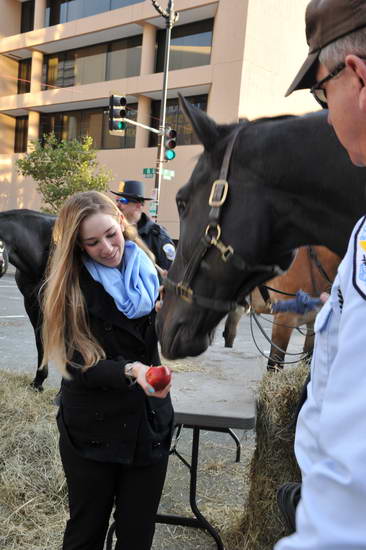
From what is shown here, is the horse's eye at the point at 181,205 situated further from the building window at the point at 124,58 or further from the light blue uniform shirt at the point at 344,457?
the building window at the point at 124,58

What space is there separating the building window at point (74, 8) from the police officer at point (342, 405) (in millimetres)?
25724

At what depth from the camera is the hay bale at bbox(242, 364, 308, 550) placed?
234cm

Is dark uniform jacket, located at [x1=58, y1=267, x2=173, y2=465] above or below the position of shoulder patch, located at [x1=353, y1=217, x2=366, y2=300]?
below

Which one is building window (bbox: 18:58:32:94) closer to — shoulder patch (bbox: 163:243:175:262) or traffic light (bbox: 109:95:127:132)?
traffic light (bbox: 109:95:127:132)

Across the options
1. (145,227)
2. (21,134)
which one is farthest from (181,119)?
(145,227)

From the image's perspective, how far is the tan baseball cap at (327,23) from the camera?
853mm

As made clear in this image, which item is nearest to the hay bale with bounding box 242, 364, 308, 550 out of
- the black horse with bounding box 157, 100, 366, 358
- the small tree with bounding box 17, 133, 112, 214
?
the black horse with bounding box 157, 100, 366, 358

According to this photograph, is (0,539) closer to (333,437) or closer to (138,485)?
(138,485)

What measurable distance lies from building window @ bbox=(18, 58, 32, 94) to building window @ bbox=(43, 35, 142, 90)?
185 cm

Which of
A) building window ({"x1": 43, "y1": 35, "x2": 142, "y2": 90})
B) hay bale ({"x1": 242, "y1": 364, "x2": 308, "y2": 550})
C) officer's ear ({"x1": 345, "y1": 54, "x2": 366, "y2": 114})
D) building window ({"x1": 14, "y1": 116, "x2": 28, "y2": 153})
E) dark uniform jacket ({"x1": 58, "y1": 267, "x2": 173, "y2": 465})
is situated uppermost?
building window ({"x1": 43, "y1": 35, "x2": 142, "y2": 90})

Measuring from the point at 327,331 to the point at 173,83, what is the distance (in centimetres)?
2141

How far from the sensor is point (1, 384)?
13.9 feet

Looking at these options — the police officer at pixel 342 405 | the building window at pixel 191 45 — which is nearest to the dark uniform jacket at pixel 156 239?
the police officer at pixel 342 405

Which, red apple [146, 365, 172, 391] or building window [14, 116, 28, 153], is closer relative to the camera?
red apple [146, 365, 172, 391]
